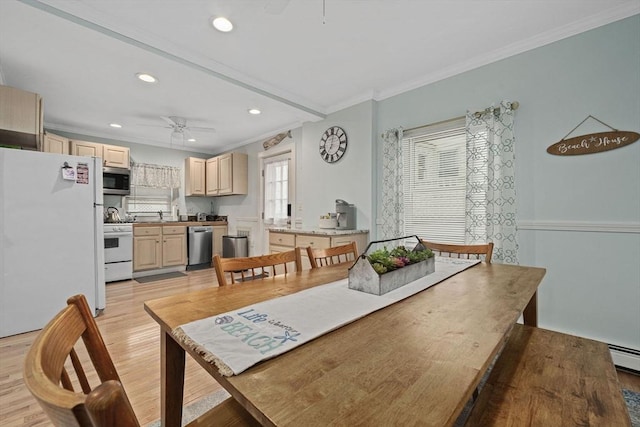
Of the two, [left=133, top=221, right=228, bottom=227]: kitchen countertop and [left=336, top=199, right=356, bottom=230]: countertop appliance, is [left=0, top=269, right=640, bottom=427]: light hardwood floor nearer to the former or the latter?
[left=133, top=221, right=228, bottom=227]: kitchen countertop

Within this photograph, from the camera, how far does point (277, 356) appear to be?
2.10 feet

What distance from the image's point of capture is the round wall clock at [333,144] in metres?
3.52

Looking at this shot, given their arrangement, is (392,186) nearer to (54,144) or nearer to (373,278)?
(373,278)

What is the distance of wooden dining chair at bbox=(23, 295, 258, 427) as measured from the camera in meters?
0.33

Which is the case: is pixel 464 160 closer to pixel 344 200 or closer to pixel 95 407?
pixel 344 200

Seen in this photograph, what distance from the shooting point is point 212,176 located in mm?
5566

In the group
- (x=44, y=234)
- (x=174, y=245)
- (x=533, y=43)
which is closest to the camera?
(x=533, y=43)

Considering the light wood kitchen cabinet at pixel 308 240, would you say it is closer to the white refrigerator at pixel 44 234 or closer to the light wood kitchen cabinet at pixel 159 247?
the white refrigerator at pixel 44 234

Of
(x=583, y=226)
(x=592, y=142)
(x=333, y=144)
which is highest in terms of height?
(x=333, y=144)

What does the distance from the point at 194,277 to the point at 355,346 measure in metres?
4.47

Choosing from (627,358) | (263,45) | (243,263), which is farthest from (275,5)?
(627,358)

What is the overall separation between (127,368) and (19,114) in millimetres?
2515

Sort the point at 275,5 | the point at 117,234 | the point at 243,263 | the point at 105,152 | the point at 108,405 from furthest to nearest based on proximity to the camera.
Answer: the point at 105,152
the point at 117,234
the point at 275,5
the point at 243,263
the point at 108,405

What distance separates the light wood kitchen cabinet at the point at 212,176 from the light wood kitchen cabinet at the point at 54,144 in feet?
7.02
